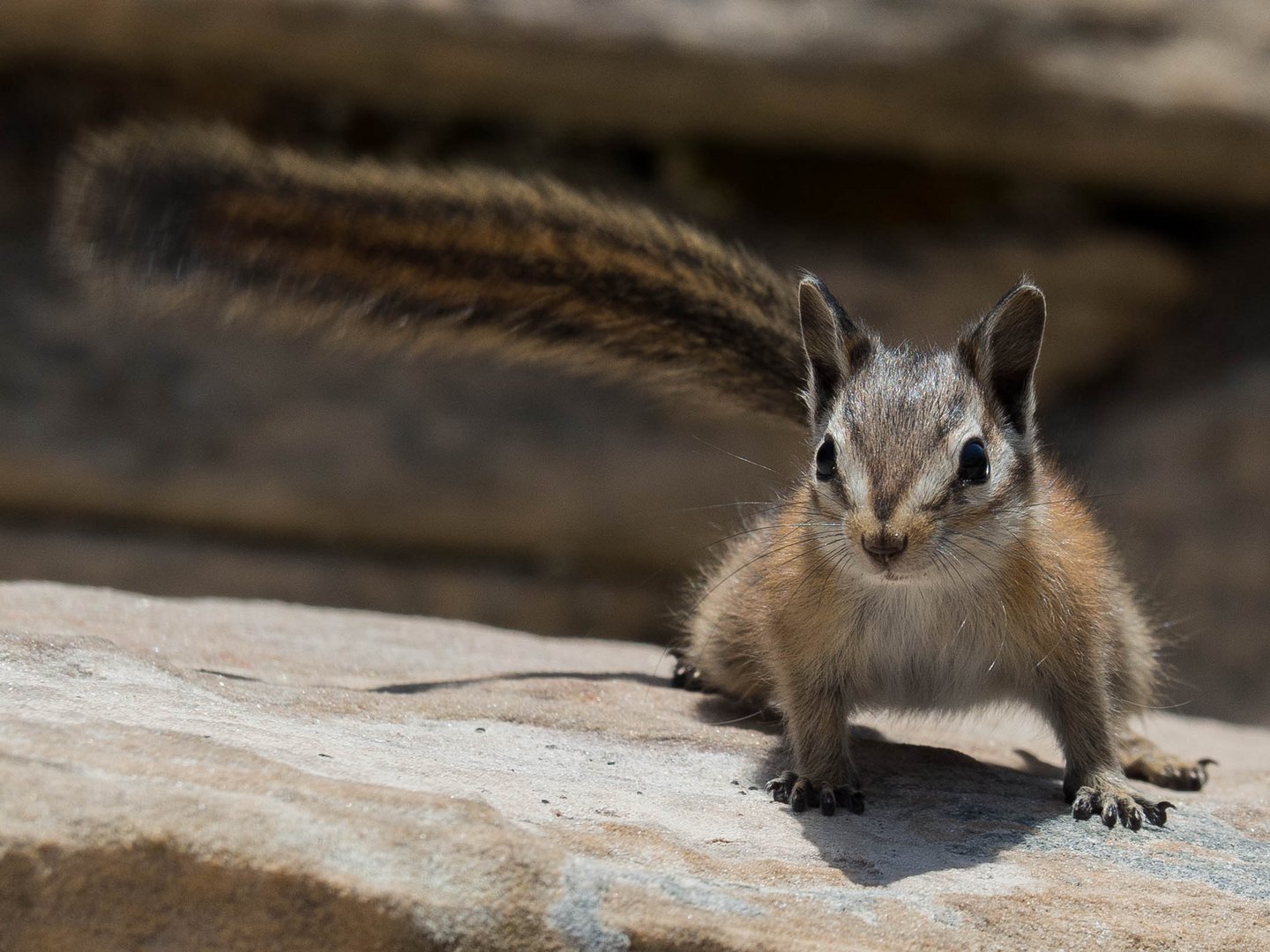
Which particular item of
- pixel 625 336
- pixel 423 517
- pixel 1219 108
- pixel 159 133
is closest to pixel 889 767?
pixel 625 336

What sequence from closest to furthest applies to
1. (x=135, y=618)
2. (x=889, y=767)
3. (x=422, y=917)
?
(x=422, y=917) → (x=889, y=767) → (x=135, y=618)

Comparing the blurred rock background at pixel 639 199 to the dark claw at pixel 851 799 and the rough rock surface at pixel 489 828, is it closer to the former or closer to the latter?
the rough rock surface at pixel 489 828

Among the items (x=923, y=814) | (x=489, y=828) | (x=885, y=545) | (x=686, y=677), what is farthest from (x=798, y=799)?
(x=686, y=677)

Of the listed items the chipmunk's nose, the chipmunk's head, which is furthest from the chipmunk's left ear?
the chipmunk's nose

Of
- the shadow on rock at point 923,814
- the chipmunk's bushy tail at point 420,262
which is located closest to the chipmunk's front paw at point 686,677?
the shadow on rock at point 923,814

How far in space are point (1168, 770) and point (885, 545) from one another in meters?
1.65

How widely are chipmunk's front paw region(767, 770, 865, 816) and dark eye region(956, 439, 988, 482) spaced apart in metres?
0.79

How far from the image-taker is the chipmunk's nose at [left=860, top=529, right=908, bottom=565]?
2994 mm

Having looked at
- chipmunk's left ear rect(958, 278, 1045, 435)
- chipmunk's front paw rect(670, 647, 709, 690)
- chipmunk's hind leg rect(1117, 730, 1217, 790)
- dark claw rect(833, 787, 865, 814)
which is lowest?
chipmunk's front paw rect(670, 647, 709, 690)

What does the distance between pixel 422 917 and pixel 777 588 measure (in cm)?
159

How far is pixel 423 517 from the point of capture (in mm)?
8477

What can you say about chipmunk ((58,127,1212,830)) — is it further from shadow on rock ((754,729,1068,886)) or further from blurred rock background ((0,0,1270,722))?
blurred rock background ((0,0,1270,722))

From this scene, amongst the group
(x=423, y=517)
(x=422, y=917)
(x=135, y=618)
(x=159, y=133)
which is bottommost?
(x=423, y=517)

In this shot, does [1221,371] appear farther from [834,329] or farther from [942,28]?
[834,329]
